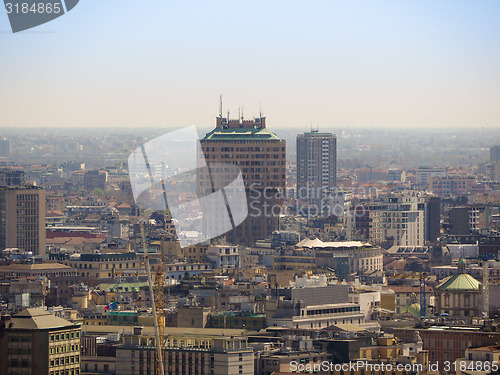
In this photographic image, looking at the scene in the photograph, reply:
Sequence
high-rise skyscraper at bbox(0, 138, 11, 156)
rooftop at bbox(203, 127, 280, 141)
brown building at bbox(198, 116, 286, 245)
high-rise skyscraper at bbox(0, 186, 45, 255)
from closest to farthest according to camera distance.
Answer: high-rise skyscraper at bbox(0, 186, 45, 255), brown building at bbox(198, 116, 286, 245), rooftop at bbox(203, 127, 280, 141), high-rise skyscraper at bbox(0, 138, 11, 156)

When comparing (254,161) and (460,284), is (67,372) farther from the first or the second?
(254,161)

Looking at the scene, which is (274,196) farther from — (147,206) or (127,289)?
(127,289)

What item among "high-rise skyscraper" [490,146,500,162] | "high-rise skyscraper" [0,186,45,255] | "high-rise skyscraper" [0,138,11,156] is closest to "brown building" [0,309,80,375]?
"high-rise skyscraper" [0,186,45,255]

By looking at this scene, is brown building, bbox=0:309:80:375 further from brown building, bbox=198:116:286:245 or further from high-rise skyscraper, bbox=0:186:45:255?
brown building, bbox=198:116:286:245

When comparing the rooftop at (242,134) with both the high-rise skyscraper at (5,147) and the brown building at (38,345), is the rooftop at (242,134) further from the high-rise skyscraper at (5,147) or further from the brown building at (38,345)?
the brown building at (38,345)

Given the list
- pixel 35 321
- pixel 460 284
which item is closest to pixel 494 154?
pixel 460 284

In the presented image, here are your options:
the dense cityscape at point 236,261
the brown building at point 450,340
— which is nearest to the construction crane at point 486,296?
the dense cityscape at point 236,261

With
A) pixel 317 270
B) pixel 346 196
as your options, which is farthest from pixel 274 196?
pixel 346 196
